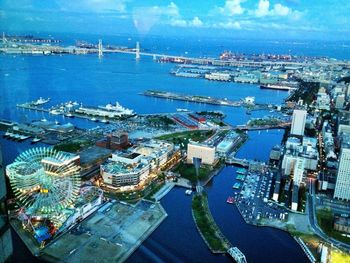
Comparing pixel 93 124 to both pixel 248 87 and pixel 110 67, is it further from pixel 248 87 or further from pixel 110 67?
pixel 110 67

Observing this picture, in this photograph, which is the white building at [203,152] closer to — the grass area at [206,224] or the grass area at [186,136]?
the grass area at [186,136]

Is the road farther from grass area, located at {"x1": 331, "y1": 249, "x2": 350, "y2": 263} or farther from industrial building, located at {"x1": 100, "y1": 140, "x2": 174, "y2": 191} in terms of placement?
industrial building, located at {"x1": 100, "y1": 140, "x2": 174, "y2": 191}

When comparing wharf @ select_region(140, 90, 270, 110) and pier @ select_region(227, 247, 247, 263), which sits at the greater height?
wharf @ select_region(140, 90, 270, 110)

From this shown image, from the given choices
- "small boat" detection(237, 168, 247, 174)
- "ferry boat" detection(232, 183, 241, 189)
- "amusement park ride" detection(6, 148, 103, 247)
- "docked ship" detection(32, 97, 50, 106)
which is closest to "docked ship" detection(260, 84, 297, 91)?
"docked ship" detection(32, 97, 50, 106)

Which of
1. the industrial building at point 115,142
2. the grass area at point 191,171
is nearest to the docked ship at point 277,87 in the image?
the grass area at point 191,171

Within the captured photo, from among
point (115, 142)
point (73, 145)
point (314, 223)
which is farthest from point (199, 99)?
point (314, 223)
